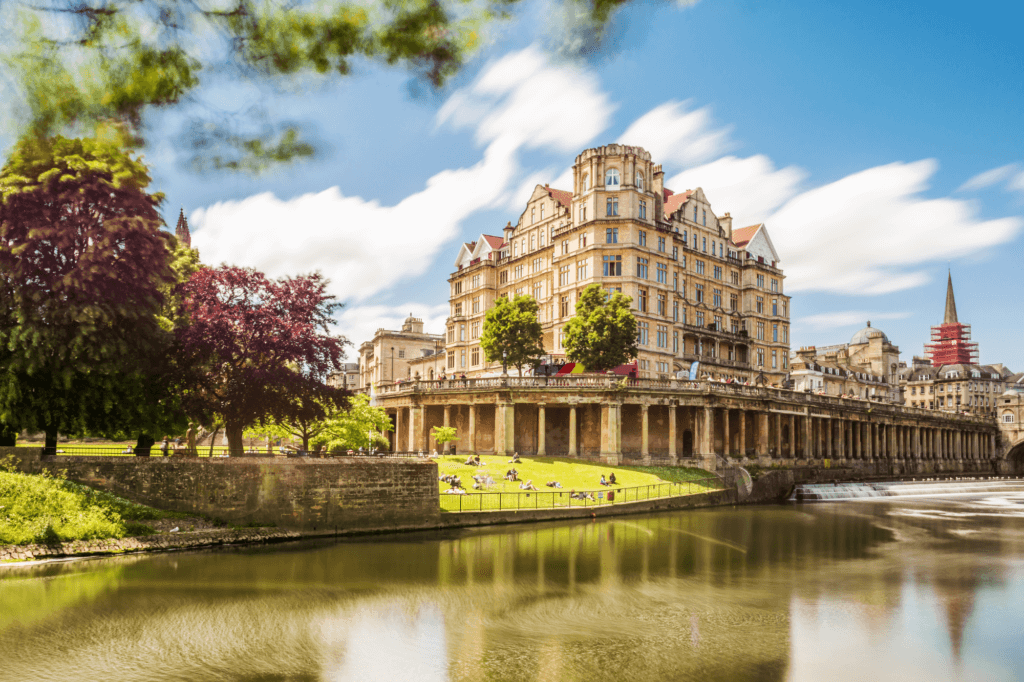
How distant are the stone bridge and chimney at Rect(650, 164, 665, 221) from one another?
22969 mm

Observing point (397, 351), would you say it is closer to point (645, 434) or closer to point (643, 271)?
point (643, 271)

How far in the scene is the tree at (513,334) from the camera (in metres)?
65.6

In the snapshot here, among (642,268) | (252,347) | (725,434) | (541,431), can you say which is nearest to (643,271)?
(642,268)

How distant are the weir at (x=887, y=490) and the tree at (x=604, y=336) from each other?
19394 mm

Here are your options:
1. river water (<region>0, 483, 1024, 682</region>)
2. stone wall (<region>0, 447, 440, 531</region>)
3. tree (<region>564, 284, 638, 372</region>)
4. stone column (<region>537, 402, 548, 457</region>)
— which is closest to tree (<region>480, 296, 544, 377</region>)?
tree (<region>564, 284, 638, 372</region>)

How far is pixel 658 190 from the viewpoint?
80.4m

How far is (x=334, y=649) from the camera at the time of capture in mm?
17844

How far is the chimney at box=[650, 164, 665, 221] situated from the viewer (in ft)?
253

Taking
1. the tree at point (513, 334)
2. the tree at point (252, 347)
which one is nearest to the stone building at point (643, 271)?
the tree at point (513, 334)

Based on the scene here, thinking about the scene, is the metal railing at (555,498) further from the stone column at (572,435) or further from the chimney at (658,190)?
the chimney at (658,190)

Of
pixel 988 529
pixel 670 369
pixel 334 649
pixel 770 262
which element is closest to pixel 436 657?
pixel 334 649

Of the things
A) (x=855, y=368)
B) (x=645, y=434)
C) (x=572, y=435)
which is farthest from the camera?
(x=855, y=368)

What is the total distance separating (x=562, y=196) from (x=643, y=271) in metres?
16.3

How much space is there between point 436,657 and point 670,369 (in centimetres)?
6032
